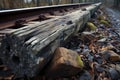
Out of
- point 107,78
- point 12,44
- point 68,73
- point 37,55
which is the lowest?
point 107,78

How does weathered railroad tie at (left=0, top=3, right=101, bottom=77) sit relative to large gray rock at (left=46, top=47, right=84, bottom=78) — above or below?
above

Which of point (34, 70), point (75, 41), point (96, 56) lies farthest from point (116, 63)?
point (34, 70)

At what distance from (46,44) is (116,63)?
166 cm

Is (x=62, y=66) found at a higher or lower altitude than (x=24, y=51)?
lower

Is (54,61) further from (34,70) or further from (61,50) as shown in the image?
(34,70)

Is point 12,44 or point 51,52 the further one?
point 51,52

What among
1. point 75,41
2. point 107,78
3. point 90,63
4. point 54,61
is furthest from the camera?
point 75,41

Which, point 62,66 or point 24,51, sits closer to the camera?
point 24,51

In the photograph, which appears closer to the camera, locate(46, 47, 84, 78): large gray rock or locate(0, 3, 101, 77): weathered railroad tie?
→ locate(0, 3, 101, 77): weathered railroad tie

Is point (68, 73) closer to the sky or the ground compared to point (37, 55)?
closer to the ground

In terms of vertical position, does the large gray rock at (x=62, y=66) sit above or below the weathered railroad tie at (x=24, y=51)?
below

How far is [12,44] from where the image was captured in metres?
1.99

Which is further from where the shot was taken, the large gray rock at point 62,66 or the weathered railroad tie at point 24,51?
the large gray rock at point 62,66

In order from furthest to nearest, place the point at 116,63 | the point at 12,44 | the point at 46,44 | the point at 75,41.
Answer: the point at 75,41 < the point at 116,63 < the point at 46,44 < the point at 12,44
